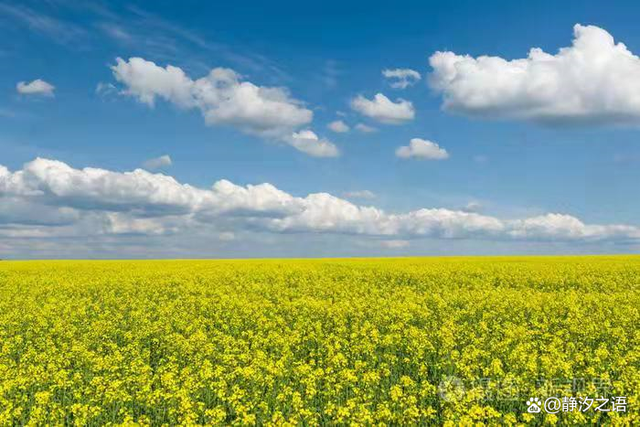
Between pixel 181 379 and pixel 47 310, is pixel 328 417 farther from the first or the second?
pixel 47 310

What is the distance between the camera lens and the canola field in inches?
415

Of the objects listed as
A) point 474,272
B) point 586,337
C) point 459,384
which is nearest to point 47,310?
point 459,384

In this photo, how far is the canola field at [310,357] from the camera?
10547 mm

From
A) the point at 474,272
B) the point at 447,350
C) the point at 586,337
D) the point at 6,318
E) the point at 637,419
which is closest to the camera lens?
the point at 637,419

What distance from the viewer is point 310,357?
15.5m

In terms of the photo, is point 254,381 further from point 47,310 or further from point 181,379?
point 47,310

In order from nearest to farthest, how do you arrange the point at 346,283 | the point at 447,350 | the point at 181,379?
the point at 181,379, the point at 447,350, the point at 346,283

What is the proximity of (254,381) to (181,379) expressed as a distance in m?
2.16

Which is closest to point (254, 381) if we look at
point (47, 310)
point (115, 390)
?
point (115, 390)

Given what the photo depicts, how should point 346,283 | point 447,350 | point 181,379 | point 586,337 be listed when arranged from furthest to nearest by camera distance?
point 346,283
point 586,337
point 447,350
point 181,379

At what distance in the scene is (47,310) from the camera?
Result: 878 inches

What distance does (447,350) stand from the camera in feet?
49.8

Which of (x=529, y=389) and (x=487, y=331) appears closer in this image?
(x=529, y=389)

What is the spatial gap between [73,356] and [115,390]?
461 centimetres
